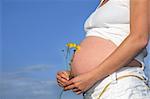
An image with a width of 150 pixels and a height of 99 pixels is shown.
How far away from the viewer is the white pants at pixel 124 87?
6.66 feet

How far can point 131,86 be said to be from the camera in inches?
80.0

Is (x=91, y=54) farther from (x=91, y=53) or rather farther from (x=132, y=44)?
(x=132, y=44)

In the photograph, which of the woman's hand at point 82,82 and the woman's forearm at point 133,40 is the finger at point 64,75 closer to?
the woman's hand at point 82,82

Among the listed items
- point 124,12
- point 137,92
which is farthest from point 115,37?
point 137,92

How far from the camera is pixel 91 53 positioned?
2172mm

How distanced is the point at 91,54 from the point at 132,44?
25 centimetres

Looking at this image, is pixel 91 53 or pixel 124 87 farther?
pixel 91 53

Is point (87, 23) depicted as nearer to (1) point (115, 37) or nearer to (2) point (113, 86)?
(1) point (115, 37)

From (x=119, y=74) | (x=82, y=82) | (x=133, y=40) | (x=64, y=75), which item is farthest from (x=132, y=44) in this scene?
(x=64, y=75)

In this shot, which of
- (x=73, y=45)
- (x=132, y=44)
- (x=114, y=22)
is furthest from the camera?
(x=73, y=45)

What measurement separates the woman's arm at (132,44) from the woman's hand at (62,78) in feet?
0.61

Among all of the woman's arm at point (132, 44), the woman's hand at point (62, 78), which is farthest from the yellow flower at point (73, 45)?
the woman's arm at point (132, 44)

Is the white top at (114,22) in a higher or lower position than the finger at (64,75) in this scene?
higher

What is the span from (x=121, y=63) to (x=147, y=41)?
0.50 feet
